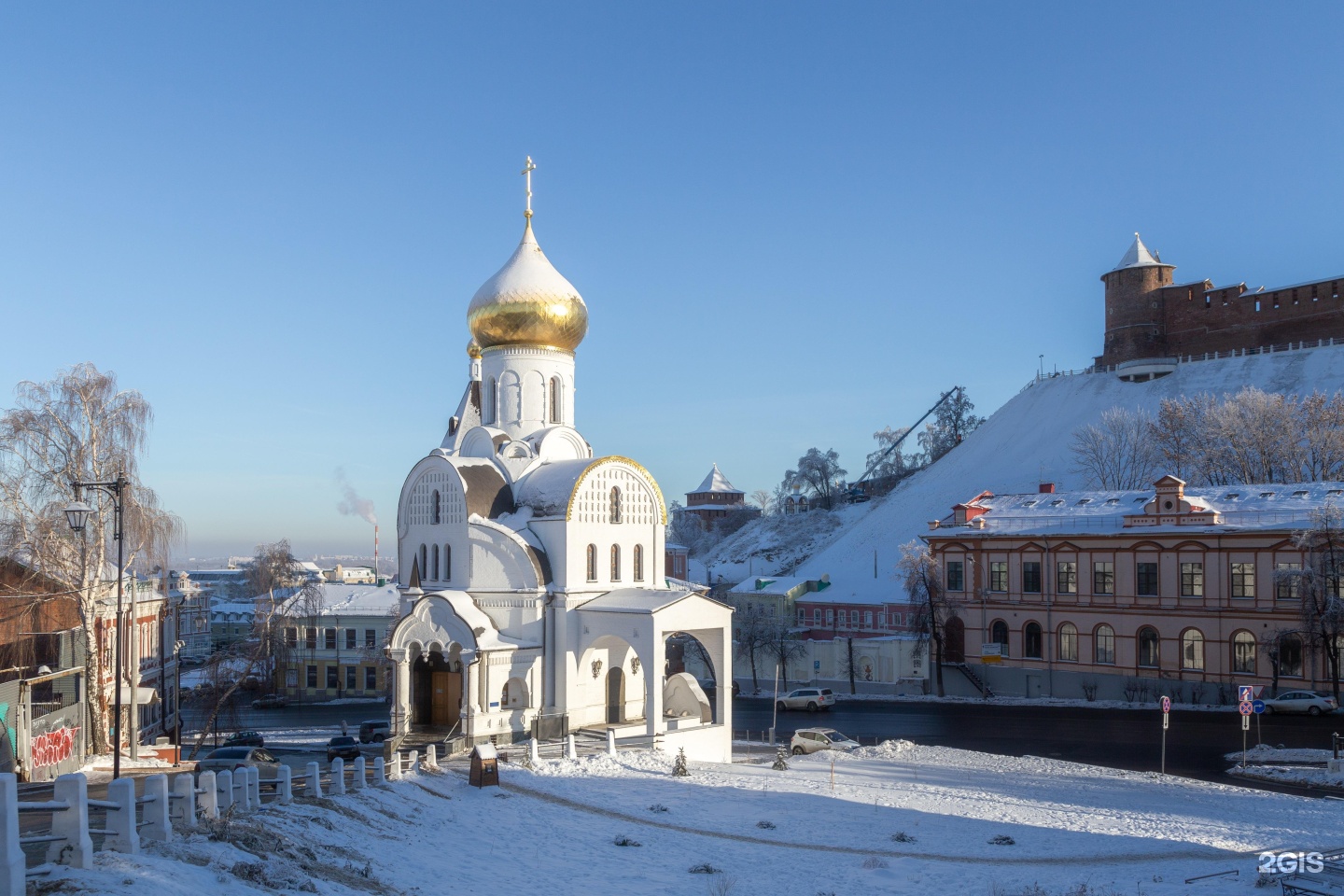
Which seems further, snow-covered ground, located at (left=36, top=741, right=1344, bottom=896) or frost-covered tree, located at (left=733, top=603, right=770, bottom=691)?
frost-covered tree, located at (left=733, top=603, right=770, bottom=691)

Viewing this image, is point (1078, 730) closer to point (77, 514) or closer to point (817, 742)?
point (817, 742)

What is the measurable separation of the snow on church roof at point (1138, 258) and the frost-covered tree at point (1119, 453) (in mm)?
17194

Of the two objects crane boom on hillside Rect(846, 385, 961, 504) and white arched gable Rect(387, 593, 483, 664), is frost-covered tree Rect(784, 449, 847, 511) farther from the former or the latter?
white arched gable Rect(387, 593, 483, 664)

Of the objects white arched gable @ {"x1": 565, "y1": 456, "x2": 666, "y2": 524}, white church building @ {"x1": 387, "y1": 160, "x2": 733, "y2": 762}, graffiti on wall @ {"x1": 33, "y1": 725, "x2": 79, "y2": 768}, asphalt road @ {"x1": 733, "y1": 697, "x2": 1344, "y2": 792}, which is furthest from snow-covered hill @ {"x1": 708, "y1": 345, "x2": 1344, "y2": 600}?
graffiti on wall @ {"x1": 33, "y1": 725, "x2": 79, "y2": 768}

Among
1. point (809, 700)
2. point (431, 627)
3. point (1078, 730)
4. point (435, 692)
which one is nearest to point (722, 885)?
point (431, 627)

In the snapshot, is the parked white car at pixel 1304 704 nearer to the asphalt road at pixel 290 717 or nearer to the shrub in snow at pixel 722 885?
the shrub in snow at pixel 722 885

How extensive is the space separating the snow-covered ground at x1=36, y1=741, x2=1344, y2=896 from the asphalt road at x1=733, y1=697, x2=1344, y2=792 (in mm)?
4496

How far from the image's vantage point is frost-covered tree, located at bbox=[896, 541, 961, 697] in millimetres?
42000

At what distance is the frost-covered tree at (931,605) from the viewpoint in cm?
4200

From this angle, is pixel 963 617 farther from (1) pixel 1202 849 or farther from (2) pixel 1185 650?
(1) pixel 1202 849

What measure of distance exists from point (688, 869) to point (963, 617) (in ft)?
100

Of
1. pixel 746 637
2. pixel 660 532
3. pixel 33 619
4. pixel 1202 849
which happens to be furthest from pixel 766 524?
pixel 1202 849

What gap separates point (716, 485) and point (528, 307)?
3692 inches

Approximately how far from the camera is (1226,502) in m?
Result: 37.8
